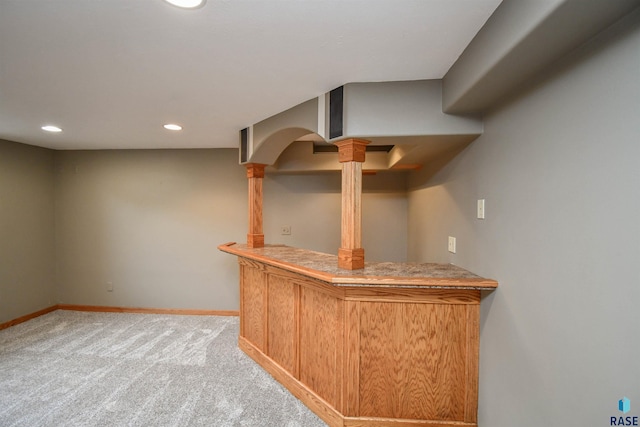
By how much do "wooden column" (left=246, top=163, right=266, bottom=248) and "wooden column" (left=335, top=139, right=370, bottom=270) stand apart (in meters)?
1.25

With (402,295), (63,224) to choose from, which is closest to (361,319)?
(402,295)

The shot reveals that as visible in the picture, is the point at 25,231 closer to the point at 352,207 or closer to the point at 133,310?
the point at 133,310

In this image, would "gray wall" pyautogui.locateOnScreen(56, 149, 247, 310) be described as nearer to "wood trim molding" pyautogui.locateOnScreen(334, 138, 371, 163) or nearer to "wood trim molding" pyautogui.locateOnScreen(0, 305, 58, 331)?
"wood trim molding" pyautogui.locateOnScreen(0, 305, 58, 331)

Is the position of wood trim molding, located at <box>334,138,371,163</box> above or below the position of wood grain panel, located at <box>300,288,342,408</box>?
above

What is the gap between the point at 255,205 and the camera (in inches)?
115

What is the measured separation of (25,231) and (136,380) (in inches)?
109

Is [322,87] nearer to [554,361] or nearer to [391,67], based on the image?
[391,67]

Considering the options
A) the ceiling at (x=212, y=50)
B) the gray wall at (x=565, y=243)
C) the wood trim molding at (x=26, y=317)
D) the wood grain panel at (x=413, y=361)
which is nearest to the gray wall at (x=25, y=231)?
the wood trim molding at (x=26, y=317)

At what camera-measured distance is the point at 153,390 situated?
7.30 feet

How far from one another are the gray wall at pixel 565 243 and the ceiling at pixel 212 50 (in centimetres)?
49

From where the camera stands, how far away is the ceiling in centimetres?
117

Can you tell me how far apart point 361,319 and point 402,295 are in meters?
0.29

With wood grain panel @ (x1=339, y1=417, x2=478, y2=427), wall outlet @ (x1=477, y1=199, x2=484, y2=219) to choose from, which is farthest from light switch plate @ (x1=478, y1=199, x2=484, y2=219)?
wood grain panel @ (x1=339, y1=417, x2=478, y2=427)

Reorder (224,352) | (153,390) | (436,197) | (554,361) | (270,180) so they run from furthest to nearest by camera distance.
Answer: (270,180)
(224,352)
(436,197)
(153,390)
(554,361)
